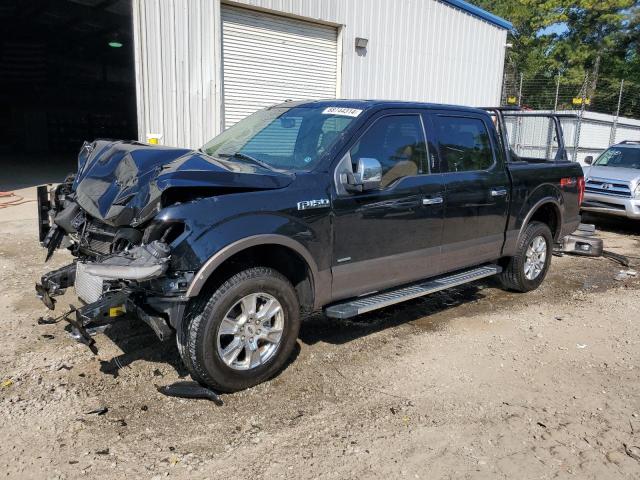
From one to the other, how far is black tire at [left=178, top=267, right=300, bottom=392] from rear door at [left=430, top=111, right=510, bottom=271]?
1876 mm

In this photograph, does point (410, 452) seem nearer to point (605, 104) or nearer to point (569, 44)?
point (605, 104)

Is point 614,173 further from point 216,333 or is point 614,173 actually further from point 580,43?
point 580,43

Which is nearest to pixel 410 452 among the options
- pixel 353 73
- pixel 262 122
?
pixel 262 122

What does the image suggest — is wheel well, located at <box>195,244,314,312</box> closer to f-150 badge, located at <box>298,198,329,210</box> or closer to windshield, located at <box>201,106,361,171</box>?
f-150 badge, located at <box>298,198,329,210</box>

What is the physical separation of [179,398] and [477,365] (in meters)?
2.33

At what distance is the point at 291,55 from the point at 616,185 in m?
6.82

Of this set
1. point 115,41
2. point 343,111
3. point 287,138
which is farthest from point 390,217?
point 115,41

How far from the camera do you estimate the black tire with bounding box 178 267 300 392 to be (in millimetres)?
3486

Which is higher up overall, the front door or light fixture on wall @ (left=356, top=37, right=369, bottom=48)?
light fixture on wall @ (left=356, top=37, right=369, bottom=48)

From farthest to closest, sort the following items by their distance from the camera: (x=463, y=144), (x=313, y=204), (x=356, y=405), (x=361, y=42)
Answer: (x=361, y=42) → (x=463, y=144) → (x=313, y=204) → (x=356, y=405)

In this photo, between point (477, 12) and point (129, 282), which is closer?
point (129, 282)

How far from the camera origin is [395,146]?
4.63 m

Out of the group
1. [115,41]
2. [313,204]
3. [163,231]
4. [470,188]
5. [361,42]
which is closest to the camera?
[163,231]

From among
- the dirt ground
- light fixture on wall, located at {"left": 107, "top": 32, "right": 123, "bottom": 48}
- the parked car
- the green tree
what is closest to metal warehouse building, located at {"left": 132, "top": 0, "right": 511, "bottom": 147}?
the parked car
